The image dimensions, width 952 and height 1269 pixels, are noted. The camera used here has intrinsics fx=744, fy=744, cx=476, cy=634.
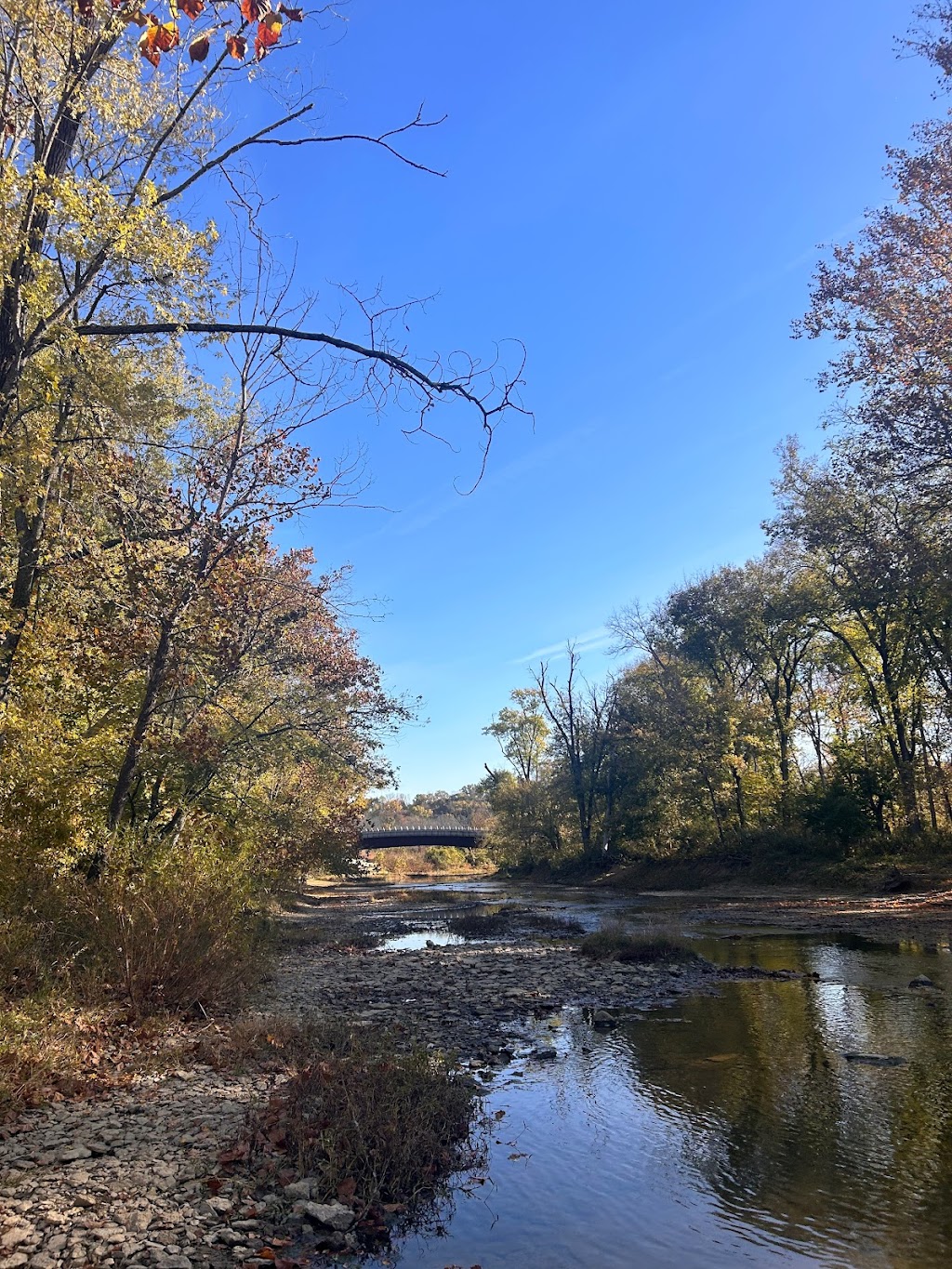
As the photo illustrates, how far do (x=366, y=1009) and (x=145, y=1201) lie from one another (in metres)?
6.57

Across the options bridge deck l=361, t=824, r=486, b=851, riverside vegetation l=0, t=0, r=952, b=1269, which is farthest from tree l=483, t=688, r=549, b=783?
riverside vegetation l=0, t=0, r=952, b=1269

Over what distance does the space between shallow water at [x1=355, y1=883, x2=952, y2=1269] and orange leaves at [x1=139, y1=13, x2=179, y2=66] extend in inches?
282

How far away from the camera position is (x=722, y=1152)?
20.5 feet

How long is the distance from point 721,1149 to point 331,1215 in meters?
3.36

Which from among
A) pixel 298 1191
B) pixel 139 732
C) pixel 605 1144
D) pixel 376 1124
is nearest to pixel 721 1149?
pixel 605 1144

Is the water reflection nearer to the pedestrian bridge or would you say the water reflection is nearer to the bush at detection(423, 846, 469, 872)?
the pedestrian bridge

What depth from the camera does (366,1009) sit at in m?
11.1

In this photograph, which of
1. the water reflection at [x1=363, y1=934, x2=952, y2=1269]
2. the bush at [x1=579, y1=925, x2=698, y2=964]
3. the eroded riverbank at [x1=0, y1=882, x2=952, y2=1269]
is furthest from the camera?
the bush at [x1=579, y1=925, x2=698, y2=964]

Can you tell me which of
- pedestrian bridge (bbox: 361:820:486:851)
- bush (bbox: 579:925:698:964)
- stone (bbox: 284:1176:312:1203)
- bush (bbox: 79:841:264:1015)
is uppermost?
bush (bbox: 79:841:264:1015)

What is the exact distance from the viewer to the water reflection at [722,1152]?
4.87 m

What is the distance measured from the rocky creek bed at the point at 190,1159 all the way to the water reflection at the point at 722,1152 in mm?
885

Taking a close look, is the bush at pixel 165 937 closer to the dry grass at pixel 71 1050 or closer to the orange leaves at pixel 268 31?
the dry grass at pixel 71 1050

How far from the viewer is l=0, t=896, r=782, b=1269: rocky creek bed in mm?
4418

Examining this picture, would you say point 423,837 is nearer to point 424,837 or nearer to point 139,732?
point 424,837
